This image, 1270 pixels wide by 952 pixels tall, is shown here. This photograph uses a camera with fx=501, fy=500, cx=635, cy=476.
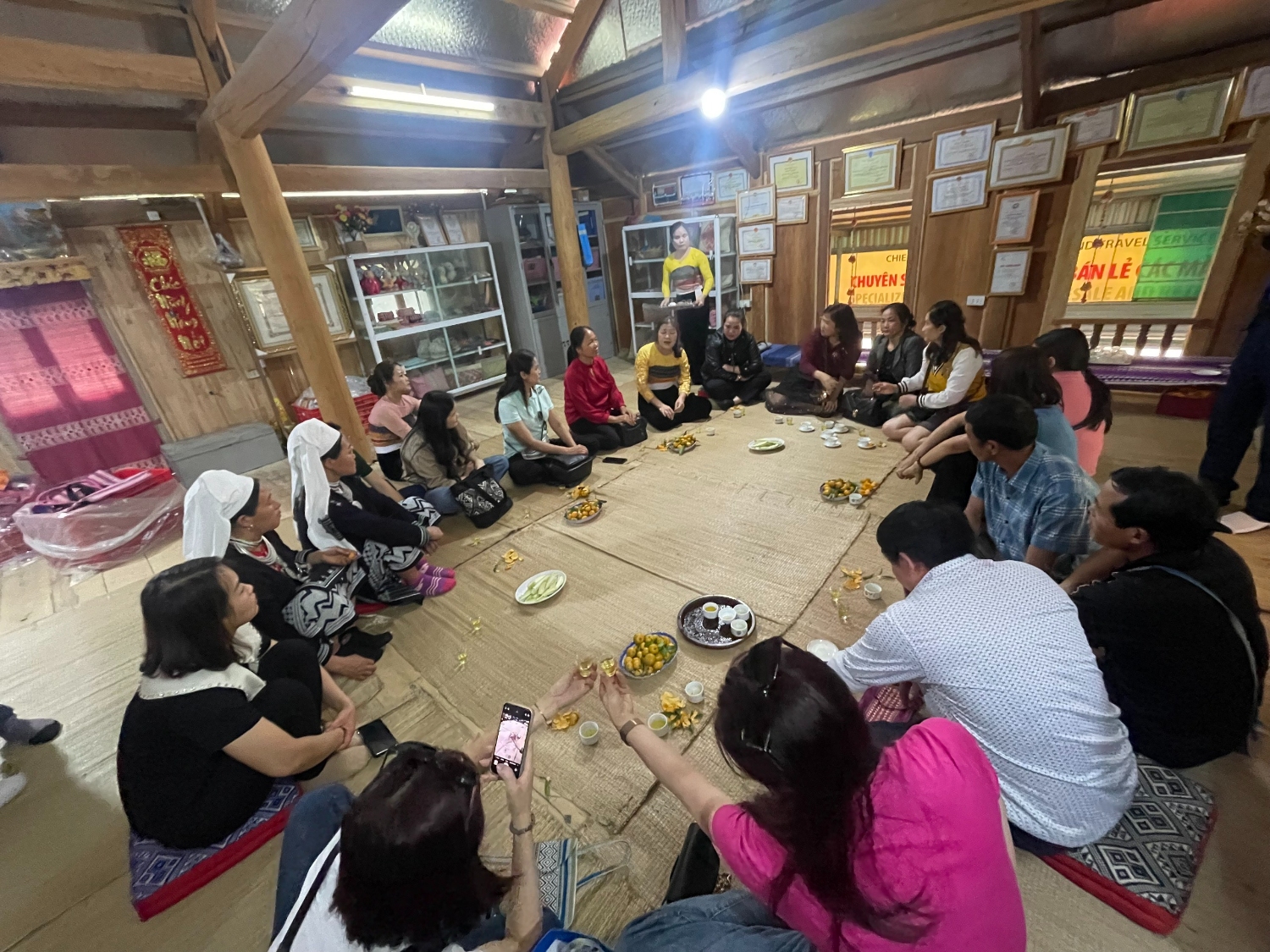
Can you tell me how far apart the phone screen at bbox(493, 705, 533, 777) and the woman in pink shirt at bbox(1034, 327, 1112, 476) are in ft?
9.62

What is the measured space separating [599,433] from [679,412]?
2.87 ft

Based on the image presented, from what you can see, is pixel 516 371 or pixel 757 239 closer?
pixel 516 371

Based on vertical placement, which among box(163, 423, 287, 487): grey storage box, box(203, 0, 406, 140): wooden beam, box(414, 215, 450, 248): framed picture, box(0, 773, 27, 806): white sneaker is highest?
box(203, 0, 406, 140): wooden beam

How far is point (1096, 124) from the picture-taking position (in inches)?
157

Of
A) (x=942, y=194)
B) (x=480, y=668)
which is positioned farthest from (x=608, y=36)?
(x=480, y=668)

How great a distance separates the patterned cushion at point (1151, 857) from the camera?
119 cm

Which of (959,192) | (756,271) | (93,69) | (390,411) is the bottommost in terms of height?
(390,411)

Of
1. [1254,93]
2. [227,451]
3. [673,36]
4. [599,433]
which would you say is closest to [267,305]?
[227,451]

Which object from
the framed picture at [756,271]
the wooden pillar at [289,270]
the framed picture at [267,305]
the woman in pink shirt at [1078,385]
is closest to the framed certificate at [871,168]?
the framed picture at [756,271]

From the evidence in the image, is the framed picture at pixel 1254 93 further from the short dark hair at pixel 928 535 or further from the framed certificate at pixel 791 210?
the short dark hair at pixel 928 535

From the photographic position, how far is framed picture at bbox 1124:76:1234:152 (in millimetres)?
3549

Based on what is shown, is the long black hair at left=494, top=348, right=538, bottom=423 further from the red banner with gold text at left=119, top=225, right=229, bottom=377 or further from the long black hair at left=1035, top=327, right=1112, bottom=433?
the red banner with gold text at left=119, top=225, right=229, bottom=377

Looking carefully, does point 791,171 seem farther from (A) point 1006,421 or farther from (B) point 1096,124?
(A) point 1006,421

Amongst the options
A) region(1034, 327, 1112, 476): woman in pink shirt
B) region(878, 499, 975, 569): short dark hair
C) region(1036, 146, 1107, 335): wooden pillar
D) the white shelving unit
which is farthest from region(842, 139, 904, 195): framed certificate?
region(878, 499, 975, 569): short dark hair
